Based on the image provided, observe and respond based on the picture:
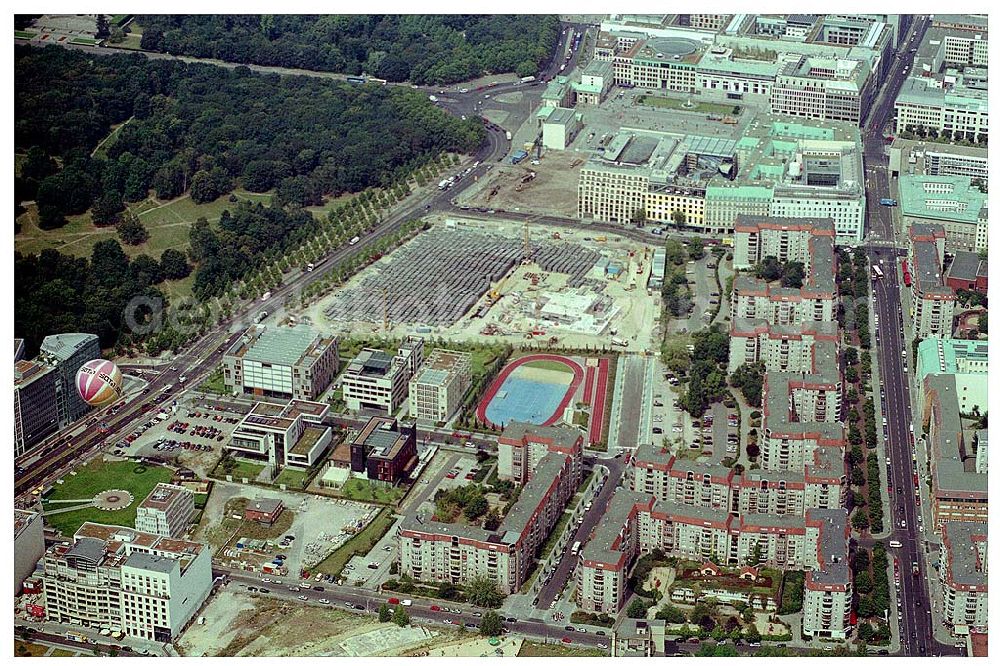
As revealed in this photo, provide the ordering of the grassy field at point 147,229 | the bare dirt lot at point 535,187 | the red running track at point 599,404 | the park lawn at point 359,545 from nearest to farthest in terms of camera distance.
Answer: the park lawn at point 359,545, the red running track at point 599,404, the grassy field at point 147,229, the bare dirt lot at point 535,187

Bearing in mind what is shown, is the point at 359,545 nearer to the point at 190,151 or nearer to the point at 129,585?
the point at 129,585

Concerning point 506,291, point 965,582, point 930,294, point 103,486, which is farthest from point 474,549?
point 930,294

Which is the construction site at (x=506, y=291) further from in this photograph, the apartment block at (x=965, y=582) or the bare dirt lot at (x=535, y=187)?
the apartment block at (x=965, y=582)

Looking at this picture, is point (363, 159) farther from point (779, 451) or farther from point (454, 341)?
point (779, 451)

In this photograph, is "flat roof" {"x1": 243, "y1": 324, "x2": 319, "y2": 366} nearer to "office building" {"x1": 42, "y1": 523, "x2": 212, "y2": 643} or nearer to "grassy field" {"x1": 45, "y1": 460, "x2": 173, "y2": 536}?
"grassy field" {"x1": 45, "y1": 460, "x2": 173, "y2": 536}

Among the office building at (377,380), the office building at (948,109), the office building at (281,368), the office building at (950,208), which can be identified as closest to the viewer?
the office building at (377,380)

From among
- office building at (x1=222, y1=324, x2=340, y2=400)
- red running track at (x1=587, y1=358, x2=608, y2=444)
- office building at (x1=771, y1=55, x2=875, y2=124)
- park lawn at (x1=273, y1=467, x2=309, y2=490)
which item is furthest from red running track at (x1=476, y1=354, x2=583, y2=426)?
office building at (x1=771, y1=55, x2=875, y2=124)

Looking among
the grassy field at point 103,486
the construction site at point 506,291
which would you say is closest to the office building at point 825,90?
the construction site at point 506,291
